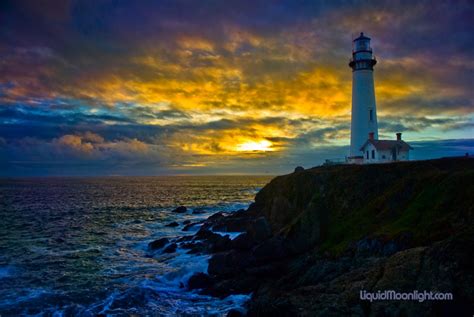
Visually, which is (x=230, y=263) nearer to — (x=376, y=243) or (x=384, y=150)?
(x=376, y=243)

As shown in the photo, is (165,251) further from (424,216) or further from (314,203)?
(424,216)

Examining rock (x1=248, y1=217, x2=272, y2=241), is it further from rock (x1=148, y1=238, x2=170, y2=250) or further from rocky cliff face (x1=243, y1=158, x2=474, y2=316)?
rock (x1=148, y1=238, x2=170, y2=250)

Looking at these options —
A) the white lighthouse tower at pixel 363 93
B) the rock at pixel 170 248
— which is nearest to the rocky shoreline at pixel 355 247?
the rock at pixel 170 248

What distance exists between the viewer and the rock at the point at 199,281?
21.6 m

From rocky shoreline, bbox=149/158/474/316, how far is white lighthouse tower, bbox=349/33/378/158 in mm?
9579

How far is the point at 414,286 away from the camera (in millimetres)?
11789

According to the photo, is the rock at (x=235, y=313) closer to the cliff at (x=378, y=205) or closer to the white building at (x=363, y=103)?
the cliff at (x=378, y=205)

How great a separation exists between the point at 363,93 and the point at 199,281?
29880 mm

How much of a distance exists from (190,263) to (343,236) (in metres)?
11.4

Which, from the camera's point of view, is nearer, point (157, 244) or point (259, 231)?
point (259, 231)

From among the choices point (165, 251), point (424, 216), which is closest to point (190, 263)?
point (165, 251)

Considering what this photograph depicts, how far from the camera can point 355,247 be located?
18531 mm

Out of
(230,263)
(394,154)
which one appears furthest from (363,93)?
(230,263)

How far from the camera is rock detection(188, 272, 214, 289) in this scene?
849 inches
